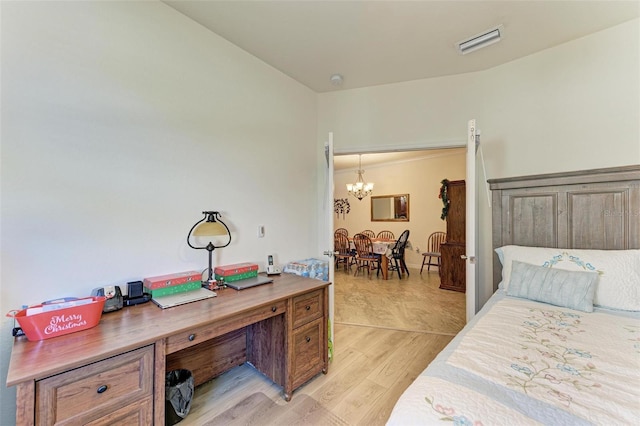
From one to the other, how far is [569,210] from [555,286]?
0.81 m

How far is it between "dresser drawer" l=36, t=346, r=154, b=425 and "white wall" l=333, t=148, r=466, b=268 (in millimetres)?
4504

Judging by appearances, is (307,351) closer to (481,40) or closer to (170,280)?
(170,280)

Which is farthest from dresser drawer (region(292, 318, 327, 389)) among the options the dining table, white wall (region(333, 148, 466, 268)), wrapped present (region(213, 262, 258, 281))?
white wall (region(333, 148, 466, 268))

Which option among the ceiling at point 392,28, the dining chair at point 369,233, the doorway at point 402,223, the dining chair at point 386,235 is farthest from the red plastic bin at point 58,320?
the dining chair at point 369,233

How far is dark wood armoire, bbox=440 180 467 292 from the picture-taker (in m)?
4.32

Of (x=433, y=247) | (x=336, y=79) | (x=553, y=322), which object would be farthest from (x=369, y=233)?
(x=553, y=322)

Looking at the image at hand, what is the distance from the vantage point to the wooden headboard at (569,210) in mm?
1923

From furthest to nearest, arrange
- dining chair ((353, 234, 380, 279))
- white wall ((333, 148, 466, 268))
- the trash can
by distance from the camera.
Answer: white wall ((333, 148, 466, 268)) → dining chair ((353, 234, 380, 279)) → the trash can

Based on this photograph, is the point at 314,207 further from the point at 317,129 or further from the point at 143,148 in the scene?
the point at 143,148

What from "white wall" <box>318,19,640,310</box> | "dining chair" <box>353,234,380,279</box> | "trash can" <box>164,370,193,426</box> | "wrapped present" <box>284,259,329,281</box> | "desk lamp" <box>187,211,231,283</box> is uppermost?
"white wall" <box>318,19,640,310</box>

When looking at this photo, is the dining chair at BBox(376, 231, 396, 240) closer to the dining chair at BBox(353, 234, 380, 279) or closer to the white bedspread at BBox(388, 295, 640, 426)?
the dining chair at BBox(353, 234, 380, 279)

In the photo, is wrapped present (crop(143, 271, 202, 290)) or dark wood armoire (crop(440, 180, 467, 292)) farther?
dark wood armoire (crop(440, 180, 467, 292))

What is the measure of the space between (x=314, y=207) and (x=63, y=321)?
2194 millimetres

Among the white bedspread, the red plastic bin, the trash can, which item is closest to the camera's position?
the white bedspread
